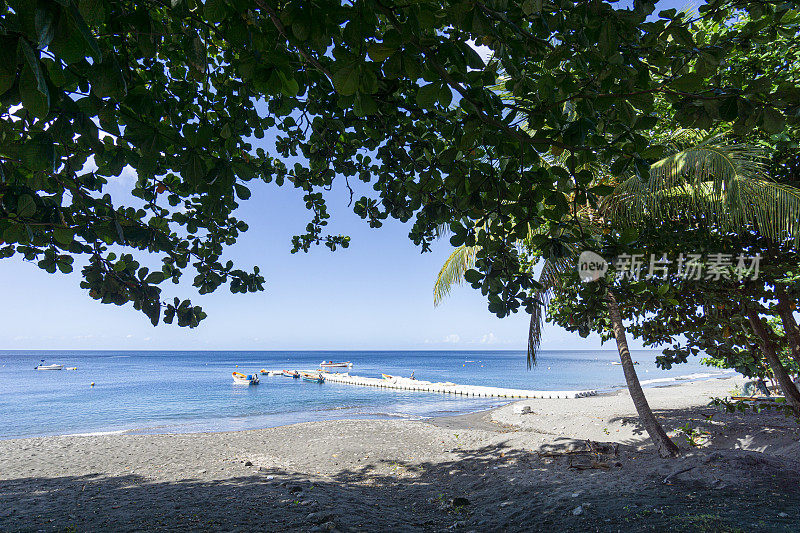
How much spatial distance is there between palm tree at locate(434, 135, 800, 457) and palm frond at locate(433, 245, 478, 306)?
8.62ft

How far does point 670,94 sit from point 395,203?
6.13 ft

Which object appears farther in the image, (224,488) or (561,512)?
(224,488)

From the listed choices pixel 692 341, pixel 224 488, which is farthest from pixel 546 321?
pixel 224 488

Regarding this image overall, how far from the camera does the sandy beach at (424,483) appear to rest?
480 centimetres

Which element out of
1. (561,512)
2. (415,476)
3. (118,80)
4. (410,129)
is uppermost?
(410,129)

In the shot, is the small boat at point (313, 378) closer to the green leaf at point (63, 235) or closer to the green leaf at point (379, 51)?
the green leaf at point (63, 235)

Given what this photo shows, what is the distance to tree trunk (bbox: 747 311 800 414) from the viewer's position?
18.4 ft

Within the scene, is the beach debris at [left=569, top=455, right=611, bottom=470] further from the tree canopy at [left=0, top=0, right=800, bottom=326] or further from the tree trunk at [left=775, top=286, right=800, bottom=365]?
the tree canopy at [left=0, top=0, right=800, bottom=326]

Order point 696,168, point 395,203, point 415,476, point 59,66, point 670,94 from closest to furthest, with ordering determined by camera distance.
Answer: point 59,66 < point 670,94 < point 395,203 < point 696,168 < point 415,476

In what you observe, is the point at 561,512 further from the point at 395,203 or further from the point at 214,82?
the point at 214,82

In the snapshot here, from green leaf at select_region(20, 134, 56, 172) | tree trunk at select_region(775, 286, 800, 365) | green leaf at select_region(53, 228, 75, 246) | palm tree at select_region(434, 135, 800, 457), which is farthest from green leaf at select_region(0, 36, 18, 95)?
tree trunk at select_region(775, 286, 800, 365)

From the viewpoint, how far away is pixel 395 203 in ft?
10.3

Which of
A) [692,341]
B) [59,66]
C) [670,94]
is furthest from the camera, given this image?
[692,341]

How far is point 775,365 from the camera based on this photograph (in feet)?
19.0
